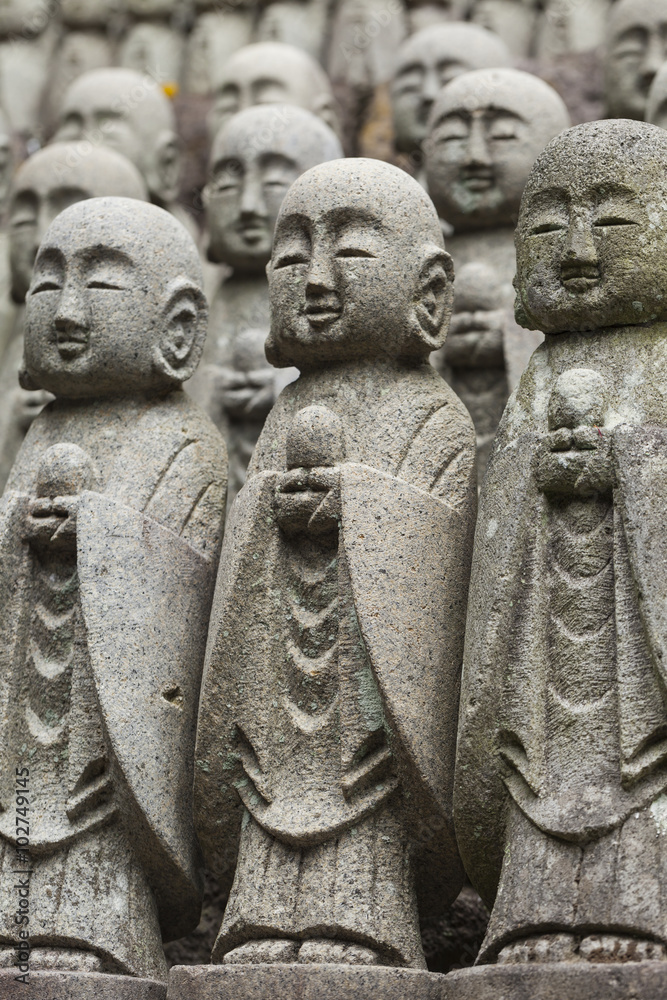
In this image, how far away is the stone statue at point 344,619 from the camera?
209 inches

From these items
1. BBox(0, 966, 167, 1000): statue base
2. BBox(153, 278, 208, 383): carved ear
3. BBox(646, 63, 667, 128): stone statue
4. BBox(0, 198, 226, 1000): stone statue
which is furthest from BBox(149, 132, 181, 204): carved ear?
BBox(0, 966, 167, 1000): statue base

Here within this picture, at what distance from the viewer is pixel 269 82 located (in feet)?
35.1

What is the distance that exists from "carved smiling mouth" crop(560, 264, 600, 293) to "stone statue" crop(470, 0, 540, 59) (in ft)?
24.4

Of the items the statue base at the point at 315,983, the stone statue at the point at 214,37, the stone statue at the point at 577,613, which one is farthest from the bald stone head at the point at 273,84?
the statue base at the point at 315,983

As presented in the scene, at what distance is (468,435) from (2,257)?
16.1ft

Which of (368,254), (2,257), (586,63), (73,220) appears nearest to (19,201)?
(2,257)

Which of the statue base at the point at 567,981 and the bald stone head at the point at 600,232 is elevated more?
the bald stone head at the point at 600,232

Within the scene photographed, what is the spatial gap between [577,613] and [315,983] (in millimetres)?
1402

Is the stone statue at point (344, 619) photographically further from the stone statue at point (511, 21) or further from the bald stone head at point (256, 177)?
the stone statue at point (511, 21)

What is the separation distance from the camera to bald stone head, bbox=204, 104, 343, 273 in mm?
8625

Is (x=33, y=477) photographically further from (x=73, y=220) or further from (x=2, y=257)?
(x=2, y=257)

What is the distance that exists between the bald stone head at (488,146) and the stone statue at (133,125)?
2567mm

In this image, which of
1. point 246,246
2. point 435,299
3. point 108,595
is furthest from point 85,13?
point 108,595

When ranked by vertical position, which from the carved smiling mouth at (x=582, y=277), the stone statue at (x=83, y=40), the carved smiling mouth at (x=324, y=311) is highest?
the stone statue at (x=83, y=40)
